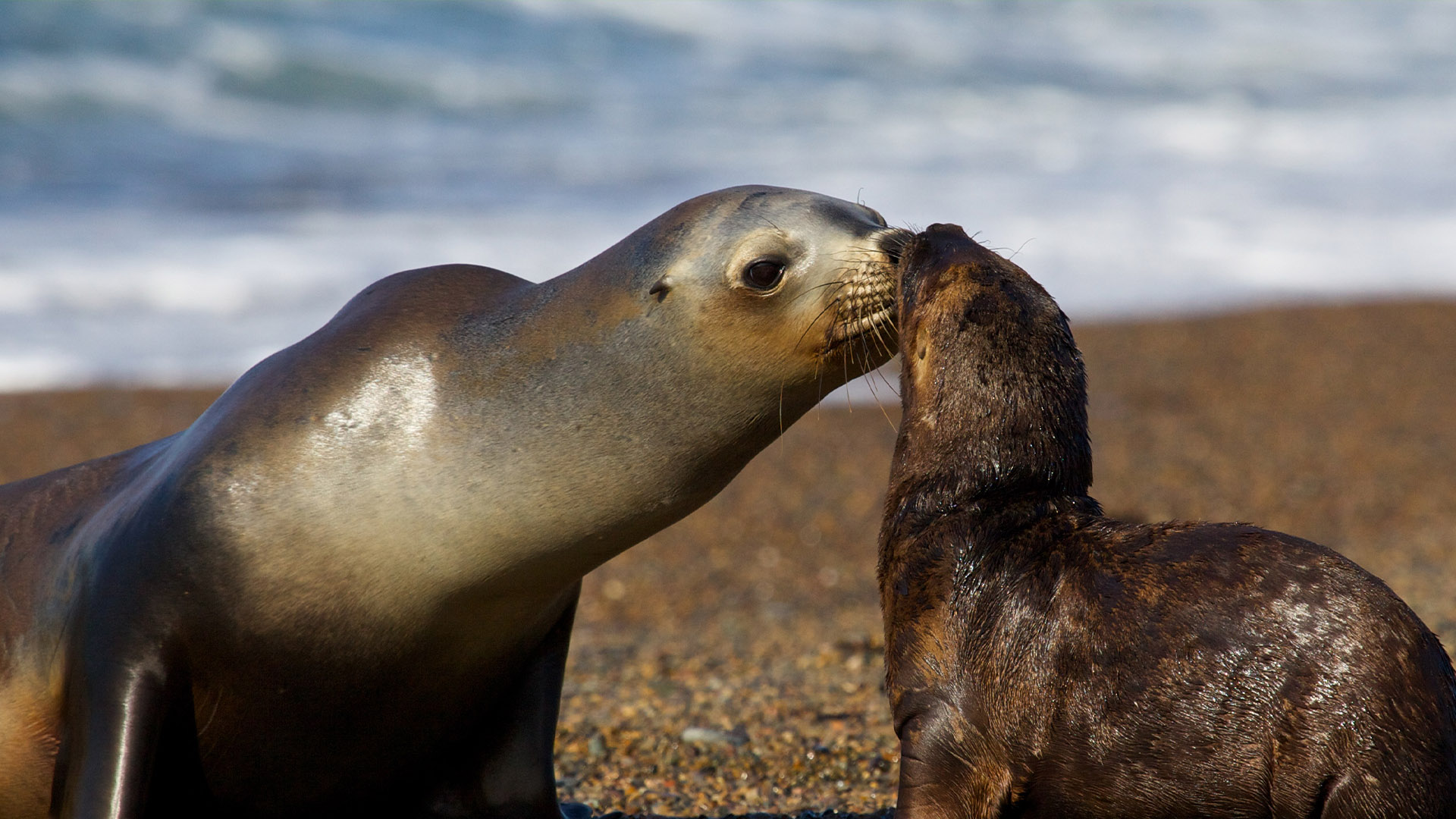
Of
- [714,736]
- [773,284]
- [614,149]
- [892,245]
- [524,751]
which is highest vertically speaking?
[614,149]

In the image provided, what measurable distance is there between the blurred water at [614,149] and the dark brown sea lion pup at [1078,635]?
20.2 ft

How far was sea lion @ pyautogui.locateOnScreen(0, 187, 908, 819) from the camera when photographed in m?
3.97

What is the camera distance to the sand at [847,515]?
5.54 meters

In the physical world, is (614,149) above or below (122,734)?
above

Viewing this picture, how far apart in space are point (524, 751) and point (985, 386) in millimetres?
1608

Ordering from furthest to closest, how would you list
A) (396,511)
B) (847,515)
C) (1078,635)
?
(847,515) < (396,511) < (1078,635)

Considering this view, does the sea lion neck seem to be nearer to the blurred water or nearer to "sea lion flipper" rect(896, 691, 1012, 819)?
"sea lion flipper" rect(896, 691, 1012, 819)

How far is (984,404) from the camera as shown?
4.07 meters

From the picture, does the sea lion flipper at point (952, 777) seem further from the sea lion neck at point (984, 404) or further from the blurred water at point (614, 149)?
the blurred water at point (614, 149)

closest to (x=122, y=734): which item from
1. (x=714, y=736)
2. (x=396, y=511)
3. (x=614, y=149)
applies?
(x=396, y=511)

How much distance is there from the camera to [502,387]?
420 centimetres

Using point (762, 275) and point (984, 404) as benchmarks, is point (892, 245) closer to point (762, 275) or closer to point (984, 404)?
point (762, 275)

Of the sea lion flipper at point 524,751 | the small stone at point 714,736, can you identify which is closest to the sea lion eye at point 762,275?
the sea lion flipper at point 524,751

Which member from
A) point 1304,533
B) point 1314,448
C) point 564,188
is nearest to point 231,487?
point 1304,533
